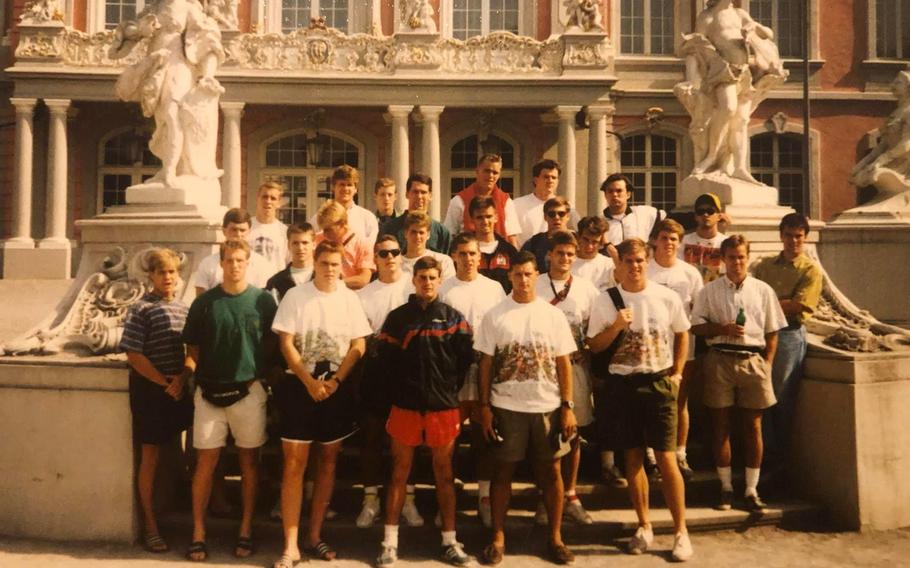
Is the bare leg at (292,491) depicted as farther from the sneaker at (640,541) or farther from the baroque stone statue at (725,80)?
the baroque stone statue at (725,80)

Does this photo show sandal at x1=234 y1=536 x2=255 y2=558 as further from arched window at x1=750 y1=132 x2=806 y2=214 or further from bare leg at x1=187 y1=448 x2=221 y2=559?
arched window at x1=750 y1=132 x2=806 y2=214

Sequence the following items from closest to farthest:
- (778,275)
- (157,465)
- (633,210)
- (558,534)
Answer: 1. (558,534)
2. (157,465)
3. (778,275)
4. (633,210)

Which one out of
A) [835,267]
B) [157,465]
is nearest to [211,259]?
[157,465]

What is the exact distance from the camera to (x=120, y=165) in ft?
80.4

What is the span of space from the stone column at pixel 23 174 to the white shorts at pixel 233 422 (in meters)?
19.1

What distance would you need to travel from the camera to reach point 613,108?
933 inches

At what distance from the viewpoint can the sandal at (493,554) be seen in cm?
533

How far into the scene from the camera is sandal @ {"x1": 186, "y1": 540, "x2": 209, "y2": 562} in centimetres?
541

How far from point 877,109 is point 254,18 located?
57.6ft

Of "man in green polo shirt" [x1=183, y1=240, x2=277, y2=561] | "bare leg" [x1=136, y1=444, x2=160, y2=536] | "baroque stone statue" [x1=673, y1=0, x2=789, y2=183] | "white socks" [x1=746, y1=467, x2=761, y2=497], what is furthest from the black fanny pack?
"baroque stone statue" [x1=673, y1=0, x2=789, y2=183]

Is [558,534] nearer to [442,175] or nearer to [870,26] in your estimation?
[442,175]

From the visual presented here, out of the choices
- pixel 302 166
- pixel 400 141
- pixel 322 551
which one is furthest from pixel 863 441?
pixel 302 166

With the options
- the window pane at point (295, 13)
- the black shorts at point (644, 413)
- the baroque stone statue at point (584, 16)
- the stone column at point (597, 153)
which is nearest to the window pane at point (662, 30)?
the stone column at point (597, 153)

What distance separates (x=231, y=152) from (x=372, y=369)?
18330mm
